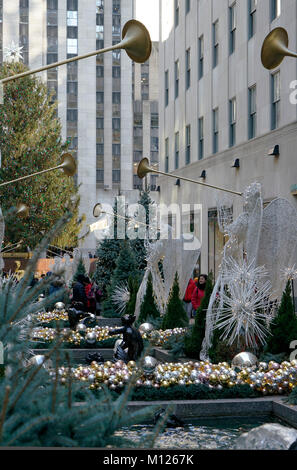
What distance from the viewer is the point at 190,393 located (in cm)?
970

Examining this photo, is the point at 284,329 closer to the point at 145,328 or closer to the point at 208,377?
the point at 208,377

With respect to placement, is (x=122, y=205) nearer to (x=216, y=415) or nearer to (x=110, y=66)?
(x=216, y=415)

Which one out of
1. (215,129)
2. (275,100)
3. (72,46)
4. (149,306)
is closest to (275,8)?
(275,100)

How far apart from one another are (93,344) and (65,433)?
42.4 feet

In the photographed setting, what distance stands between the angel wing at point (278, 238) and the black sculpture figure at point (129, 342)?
2.95m

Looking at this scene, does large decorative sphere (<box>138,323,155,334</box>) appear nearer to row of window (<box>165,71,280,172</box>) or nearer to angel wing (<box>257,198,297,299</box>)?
angel wing (<box>257,198,297,299</box>)

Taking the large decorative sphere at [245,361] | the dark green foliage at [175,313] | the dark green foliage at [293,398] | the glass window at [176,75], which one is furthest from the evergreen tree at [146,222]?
the dark green foliage at [293,398]

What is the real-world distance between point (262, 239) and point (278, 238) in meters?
0.28

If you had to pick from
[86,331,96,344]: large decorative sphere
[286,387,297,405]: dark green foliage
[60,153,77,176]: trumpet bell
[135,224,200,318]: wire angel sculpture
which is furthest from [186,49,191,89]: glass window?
[286,387,297,405]: dark green foliage

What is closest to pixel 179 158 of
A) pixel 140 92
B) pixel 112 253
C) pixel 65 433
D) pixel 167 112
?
pixel 167 112

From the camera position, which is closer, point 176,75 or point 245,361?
point 245,361

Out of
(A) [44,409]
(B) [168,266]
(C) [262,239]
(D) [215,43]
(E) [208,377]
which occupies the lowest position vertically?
(E) [208,377]

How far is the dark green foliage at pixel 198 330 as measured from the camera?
12938mm

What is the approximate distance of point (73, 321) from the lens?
642 inches
